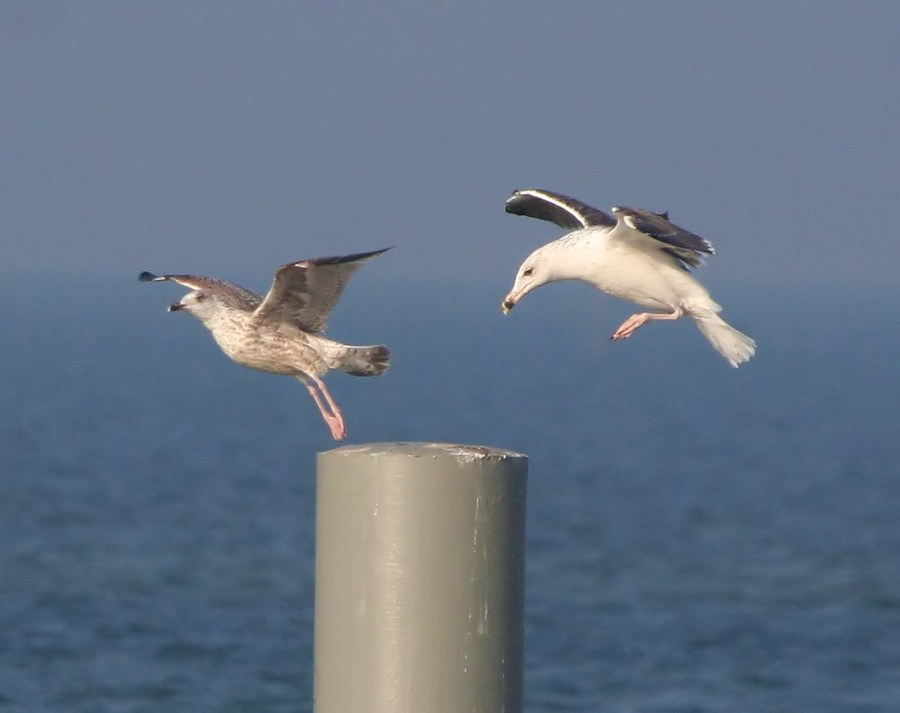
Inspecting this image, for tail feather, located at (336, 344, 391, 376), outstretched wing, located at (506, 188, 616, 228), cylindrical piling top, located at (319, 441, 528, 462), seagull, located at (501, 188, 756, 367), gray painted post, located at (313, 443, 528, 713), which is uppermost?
outstretched wing, located at (506, 188, 616, 228)

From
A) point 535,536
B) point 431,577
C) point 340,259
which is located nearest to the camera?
point 431,577

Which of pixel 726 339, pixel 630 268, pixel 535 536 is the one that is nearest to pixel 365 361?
pixel 630 268

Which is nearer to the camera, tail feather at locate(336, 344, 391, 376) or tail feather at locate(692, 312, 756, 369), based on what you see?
tail feather at locate(336, 344, 391, 376)

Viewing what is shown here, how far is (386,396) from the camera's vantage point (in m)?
59.2

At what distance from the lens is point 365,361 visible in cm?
870

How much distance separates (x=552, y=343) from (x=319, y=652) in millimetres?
111557

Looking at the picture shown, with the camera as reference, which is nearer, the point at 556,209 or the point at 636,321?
the point at 636,321

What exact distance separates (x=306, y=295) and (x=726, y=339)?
2.63 metres

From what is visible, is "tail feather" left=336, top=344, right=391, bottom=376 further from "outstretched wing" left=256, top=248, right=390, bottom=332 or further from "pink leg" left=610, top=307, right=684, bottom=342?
"pink leg" left=610, top=307, right=684, bottom=342

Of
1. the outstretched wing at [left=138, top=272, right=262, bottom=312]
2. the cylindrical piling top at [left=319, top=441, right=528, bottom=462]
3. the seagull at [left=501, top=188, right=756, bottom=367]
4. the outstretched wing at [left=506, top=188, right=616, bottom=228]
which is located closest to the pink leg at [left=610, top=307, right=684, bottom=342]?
the seagull at [left=501, top=188, right=756, bottom=367]

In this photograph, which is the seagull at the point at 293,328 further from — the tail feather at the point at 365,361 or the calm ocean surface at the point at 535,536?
the calm ocean surface at the point at 535,536

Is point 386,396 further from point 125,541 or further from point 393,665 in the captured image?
point 393,665

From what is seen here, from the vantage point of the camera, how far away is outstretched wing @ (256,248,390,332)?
8.64 m

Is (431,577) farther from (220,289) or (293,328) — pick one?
(220,289)
